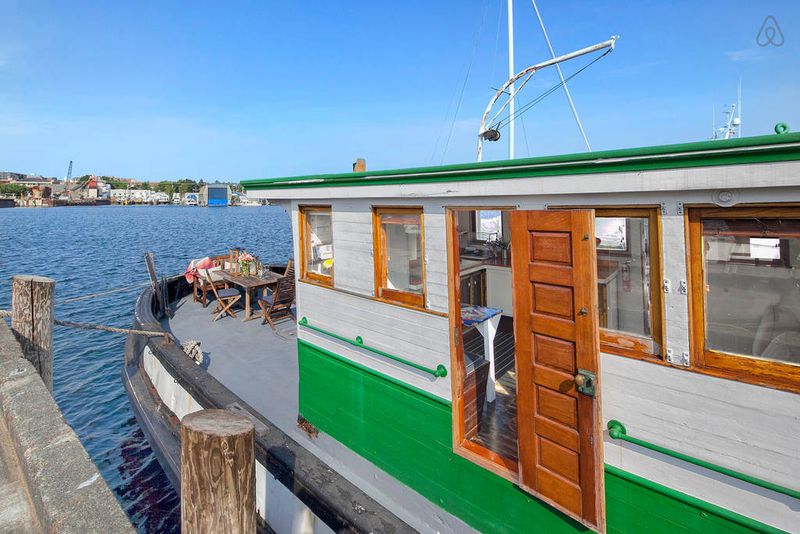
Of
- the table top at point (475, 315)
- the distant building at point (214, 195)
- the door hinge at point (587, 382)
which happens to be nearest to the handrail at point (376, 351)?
the table top at point (475, 315)

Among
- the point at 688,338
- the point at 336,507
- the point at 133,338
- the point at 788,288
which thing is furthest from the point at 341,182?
the point at 133,338

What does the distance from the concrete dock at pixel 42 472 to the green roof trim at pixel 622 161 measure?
3305 millimetres

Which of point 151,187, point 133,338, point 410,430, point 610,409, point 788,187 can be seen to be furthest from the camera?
point 151,187

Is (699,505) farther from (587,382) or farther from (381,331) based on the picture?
(381,331)

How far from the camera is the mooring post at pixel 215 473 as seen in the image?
2189 millimetres

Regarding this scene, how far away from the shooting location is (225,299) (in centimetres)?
1252

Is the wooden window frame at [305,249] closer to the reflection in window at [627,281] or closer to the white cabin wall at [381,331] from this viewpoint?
the white cabin wall at [381,331]

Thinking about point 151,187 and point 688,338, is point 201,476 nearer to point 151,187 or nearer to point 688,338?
point 688,338

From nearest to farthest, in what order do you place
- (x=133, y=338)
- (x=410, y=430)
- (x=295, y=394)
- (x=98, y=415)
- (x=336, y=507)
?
1. (x=336, y=507)
2. (x=410, y=430)
3. (x=295, y=394)
4. (x=98, y=415)
5. (x=133, y=338)

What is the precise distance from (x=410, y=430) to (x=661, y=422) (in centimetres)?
258

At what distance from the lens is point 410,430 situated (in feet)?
15.9

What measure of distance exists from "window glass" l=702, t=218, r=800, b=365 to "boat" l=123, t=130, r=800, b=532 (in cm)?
1

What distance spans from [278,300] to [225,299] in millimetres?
2475

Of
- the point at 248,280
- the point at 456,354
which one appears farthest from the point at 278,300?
the point at 456,354
